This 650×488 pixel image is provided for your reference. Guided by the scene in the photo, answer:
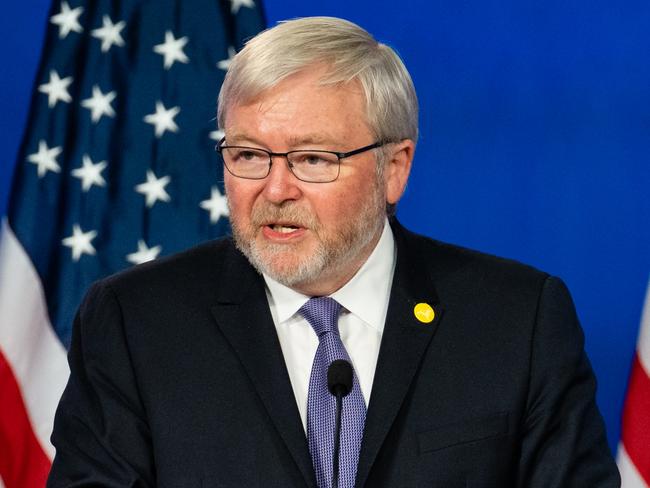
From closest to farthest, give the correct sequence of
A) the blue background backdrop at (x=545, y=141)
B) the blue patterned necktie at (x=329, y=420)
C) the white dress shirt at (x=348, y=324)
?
the blue patterned necktie at (x=329, y=420) → the white dress shirt at (x=348, y=324) → the blue background backdrop at (x=545, y=141)

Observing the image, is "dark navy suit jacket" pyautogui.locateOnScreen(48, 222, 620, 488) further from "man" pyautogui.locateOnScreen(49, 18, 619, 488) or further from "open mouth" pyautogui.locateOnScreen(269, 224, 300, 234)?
"open mouth" pyautogui.locateOnScreen(269, 224, 300, 234)

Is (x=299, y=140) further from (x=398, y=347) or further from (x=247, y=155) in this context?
(x=398, y=347)

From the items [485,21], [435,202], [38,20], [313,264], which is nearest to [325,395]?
[313,264]

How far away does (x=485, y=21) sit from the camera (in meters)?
3.00

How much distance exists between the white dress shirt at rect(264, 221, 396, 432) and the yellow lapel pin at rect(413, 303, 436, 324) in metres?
0.07

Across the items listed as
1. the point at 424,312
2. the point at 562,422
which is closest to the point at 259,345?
the point at 424,312

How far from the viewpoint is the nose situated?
198cm

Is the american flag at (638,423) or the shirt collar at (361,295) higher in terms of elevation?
the shirt collar at (361,295)

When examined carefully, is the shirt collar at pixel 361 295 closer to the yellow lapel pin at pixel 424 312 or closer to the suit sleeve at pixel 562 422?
the yellow lapel pin at pixel 424 312

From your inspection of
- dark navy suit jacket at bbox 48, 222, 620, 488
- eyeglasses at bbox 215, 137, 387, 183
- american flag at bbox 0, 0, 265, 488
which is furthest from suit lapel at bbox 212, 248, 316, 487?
Result: american flag at bbox 0, 0, 265, 488

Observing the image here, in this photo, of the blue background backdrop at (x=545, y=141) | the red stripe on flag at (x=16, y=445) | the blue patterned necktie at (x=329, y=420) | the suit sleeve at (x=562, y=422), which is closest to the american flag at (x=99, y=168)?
the red stripe on flag at (x=16, y=445)

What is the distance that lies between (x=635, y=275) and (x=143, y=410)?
145 centimetres

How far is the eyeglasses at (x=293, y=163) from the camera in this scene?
2020 mm

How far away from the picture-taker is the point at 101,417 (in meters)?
1.99
